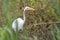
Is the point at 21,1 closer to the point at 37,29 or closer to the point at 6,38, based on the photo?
the point at 37,29

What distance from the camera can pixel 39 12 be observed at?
2227 millimetres

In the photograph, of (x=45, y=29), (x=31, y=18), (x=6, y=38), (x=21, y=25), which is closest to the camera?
(x=6, y=38)

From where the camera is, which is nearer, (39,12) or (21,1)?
(39,12)

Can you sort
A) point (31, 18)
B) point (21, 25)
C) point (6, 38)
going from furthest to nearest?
point (31, 18) < point (21, 25) < point (6, 38)

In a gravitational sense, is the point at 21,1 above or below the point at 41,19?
above

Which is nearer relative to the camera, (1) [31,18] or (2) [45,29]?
(2) [45,29]

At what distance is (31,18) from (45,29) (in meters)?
0.54

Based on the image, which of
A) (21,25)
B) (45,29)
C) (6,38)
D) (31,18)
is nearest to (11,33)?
(6,38)

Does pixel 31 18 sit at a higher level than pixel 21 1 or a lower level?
lower

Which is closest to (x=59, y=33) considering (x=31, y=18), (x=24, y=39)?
(x=24, y=39)

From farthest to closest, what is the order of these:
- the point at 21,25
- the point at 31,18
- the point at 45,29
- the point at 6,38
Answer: the point at 31,18
the point at 21,25
the point at 45,29
the point at 6,38

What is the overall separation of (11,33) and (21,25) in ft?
4.32

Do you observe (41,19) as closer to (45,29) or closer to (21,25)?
(21,25)

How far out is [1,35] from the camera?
0.88 metres
